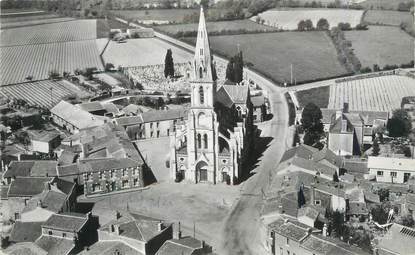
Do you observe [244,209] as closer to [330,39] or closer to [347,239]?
[347,239]

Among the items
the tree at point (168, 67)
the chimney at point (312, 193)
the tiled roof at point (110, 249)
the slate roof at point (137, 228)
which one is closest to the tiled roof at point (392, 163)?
the chimney at point (312, 193)

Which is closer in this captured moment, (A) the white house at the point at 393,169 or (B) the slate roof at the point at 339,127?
(A) the white house at the point at 393,169

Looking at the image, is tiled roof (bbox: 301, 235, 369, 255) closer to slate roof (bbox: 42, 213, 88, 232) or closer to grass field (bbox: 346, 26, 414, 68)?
slate roof (bbox: 42, 213, 88, 232)

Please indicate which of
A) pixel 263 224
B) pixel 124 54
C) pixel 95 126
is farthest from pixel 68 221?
pixel 124 54

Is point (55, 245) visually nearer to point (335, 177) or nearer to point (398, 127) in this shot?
point (335, 177)

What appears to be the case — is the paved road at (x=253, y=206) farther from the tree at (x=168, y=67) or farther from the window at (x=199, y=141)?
the tree at (x=168, y=67)

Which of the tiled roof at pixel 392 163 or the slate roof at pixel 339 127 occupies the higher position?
the slate roof at pixel 339 127
